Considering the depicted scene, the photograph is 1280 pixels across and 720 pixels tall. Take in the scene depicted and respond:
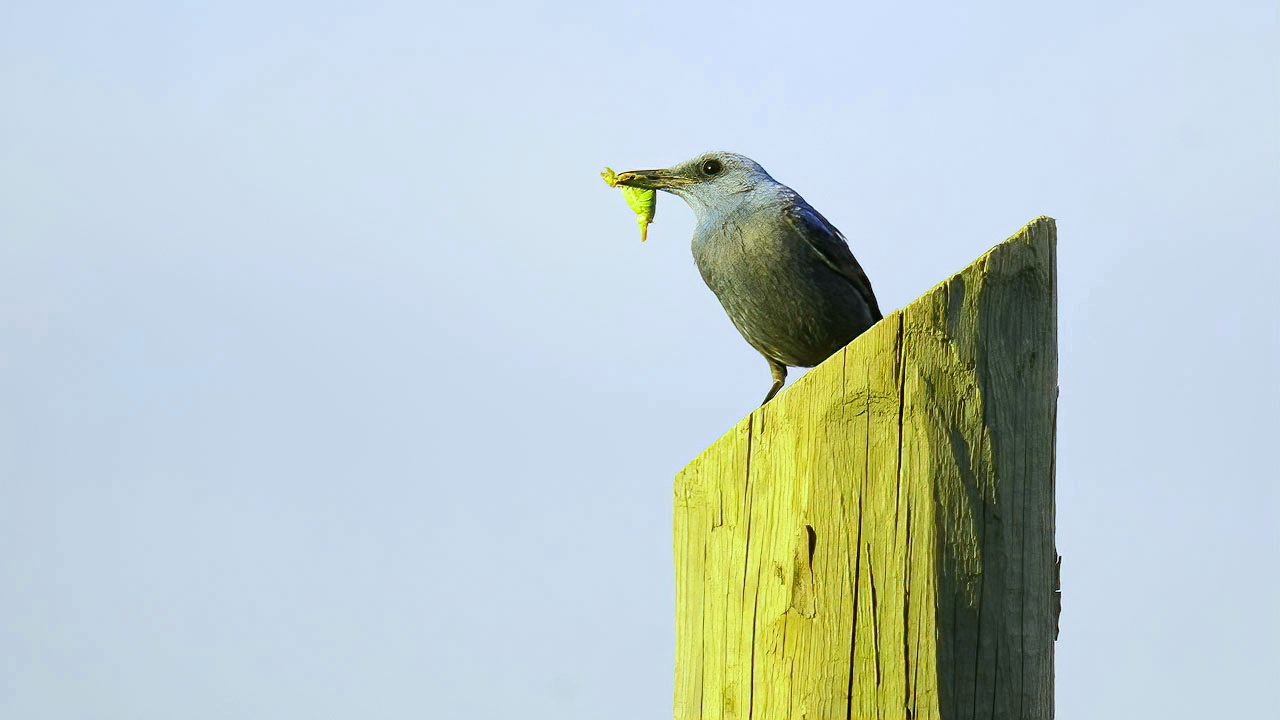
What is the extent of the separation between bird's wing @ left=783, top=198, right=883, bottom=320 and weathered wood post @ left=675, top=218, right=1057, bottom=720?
1997 mm

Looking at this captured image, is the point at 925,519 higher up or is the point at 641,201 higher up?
the point at 641,201

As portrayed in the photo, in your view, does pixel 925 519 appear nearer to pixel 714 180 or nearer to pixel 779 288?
pixel 779 288

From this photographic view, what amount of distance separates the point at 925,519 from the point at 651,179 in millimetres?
2976

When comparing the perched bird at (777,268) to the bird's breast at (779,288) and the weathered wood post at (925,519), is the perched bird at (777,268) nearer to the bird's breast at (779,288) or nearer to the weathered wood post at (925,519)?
the bird's breast at (779,288)

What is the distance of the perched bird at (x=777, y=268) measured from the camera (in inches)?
197

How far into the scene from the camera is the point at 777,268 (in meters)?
4.98

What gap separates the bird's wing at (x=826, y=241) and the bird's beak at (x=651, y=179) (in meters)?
0.61

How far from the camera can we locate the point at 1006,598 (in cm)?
286

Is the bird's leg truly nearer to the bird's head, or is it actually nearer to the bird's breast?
the bird's breast

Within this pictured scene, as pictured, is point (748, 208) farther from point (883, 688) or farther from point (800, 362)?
point (883, 688)

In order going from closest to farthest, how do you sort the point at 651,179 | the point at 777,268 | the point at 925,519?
1. the point at 925,519
2. the point at 777,268
3. the point at 651,179

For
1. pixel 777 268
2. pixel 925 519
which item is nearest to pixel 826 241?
pixel 777 268

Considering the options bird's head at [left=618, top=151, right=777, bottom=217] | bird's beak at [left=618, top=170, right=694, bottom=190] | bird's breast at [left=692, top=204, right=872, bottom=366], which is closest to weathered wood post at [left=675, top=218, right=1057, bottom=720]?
bird's breast at [left=692, top=204, right=872, bottom=366]

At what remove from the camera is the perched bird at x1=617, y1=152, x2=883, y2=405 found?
4.99 meters
